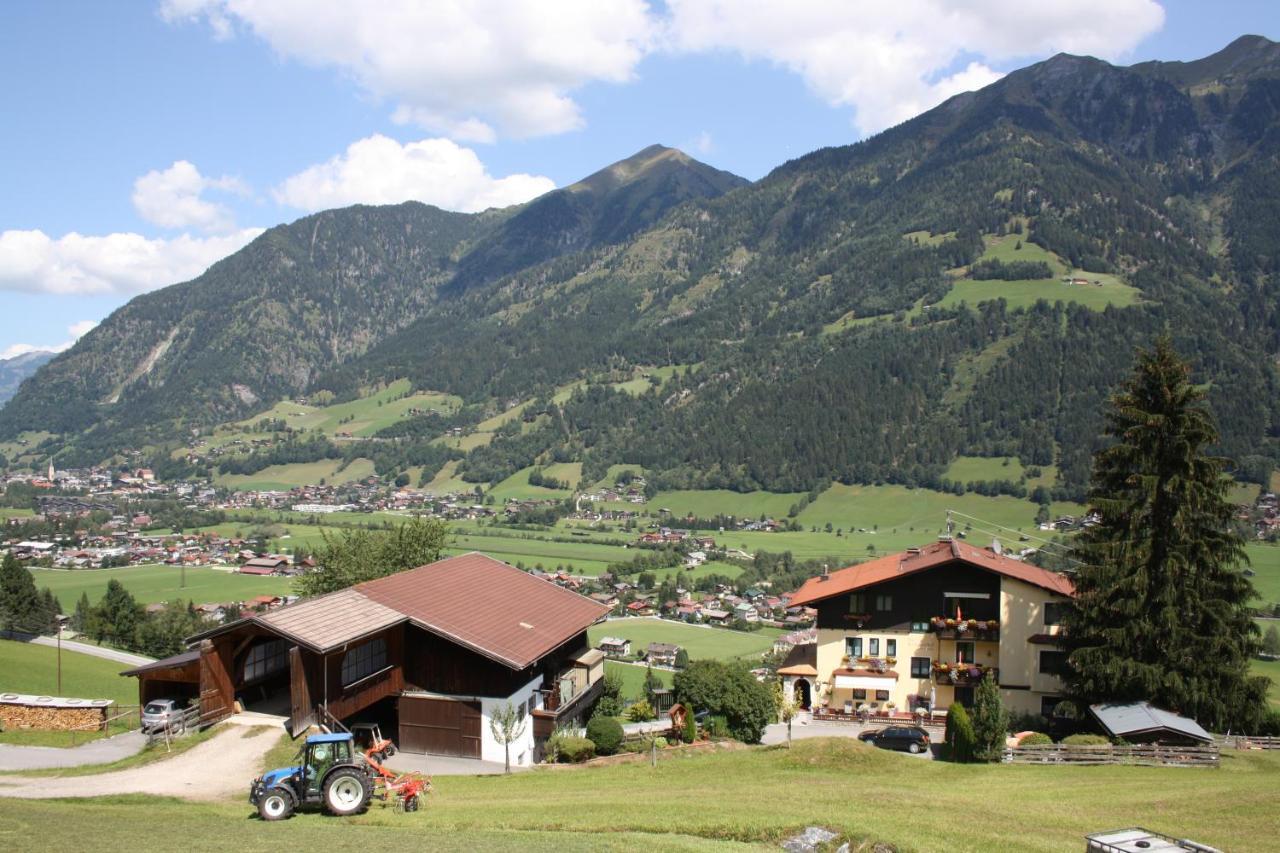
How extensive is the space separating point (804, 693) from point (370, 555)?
21.4 meters

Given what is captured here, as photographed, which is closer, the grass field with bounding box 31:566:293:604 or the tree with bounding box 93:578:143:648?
the tree with bounding box 93:578:143:648

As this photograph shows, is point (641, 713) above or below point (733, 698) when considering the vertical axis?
below

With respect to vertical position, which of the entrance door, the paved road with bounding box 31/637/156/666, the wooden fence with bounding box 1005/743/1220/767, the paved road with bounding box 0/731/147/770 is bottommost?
the paved road with bounding box 31/637/156/666

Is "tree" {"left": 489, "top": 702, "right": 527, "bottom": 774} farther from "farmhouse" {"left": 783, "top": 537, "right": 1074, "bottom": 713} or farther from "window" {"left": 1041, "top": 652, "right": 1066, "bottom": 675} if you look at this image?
"window" {"left": 1041, "top": 652, "right": 1066, "bottom": 675}

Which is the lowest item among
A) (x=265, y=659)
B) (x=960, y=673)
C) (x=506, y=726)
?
(x=960, y=673)

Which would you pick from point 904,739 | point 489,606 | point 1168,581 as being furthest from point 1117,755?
point 489,606

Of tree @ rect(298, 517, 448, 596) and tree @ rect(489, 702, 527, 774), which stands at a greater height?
tree @ rect(298, 517, 448, 596)

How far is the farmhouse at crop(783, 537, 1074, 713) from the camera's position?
1481 inches

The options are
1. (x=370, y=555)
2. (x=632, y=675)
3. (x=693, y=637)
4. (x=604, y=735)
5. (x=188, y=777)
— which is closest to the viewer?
(x=188, y=777)

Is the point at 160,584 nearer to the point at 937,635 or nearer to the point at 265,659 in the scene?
the point at 265,659

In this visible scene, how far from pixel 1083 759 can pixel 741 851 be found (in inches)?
603

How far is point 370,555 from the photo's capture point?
43500 millimetres

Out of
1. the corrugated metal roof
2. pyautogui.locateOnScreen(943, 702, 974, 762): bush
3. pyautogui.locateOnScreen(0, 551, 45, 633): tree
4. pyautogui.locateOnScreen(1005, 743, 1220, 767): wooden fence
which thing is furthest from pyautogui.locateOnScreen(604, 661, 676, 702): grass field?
pyautogui.locateOnScreen(0, 551, 45, 633): tree

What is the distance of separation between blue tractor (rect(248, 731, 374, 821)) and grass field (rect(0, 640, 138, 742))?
21.2 metres
